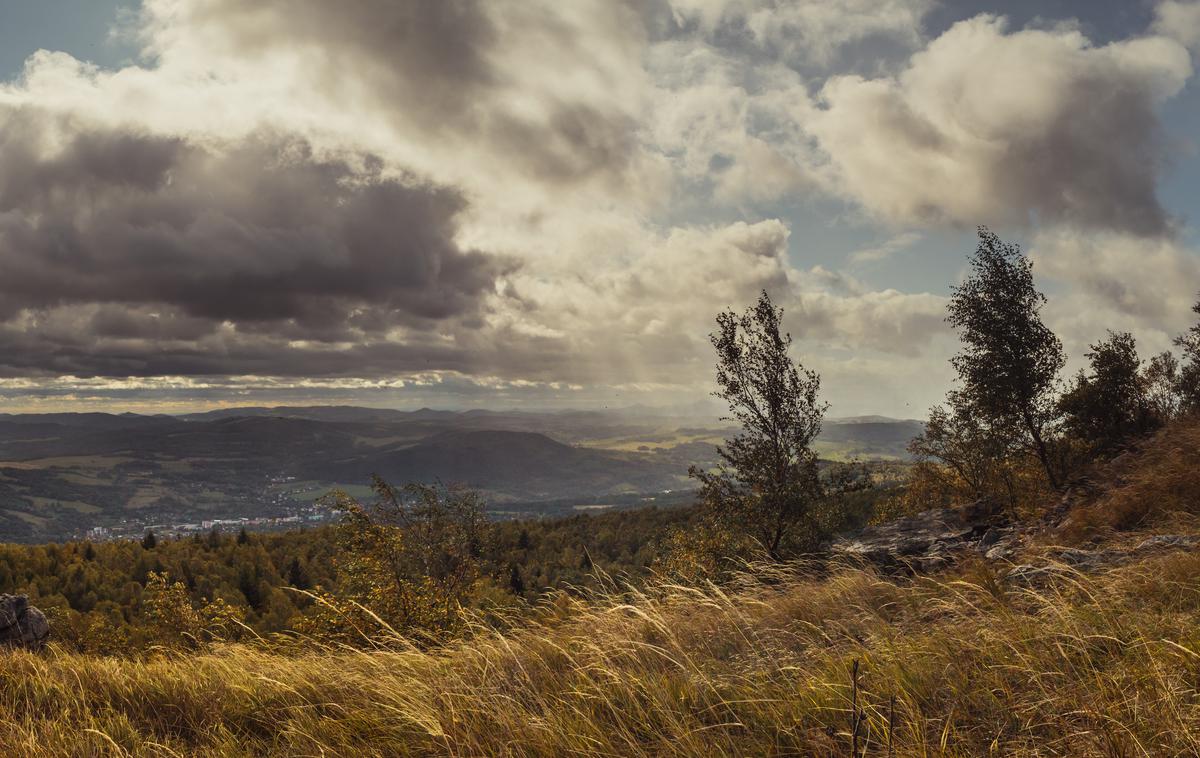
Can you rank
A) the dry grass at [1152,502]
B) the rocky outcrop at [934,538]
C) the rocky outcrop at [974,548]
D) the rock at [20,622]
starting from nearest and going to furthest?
1. the rocky outcrop at [974,548]
2. the dry grass at [1152,502]
3. the rock at [20,622]
4. the rocky outcrop at [934,538]

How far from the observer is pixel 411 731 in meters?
4.84

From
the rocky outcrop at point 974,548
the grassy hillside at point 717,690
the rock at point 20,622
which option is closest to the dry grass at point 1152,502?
the rocky outcrop at point 974,548

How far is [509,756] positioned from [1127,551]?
1060 cm

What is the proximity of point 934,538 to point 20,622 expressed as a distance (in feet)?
86.2

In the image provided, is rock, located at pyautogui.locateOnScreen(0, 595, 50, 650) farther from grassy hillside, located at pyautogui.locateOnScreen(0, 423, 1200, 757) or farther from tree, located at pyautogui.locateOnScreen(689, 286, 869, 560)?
tree, located at pyautogui.locateOnScreen(689, 286, 869, 560)

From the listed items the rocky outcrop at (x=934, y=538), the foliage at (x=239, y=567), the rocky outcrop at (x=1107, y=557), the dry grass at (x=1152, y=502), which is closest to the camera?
the rocky outcrop at (x=1107, y=557)

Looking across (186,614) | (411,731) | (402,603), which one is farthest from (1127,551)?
(186,614)

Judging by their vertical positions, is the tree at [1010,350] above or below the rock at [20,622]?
above

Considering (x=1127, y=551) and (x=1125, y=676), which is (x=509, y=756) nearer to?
(x=1125, y=676)

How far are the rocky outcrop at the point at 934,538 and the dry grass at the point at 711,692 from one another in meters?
7.65

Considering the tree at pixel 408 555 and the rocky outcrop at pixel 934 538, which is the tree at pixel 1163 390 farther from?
the tree at pixel 408 555

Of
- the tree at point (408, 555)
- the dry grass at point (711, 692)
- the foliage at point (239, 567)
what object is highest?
the dry grass at point (711, 692)

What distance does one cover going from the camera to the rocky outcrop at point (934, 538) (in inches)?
576

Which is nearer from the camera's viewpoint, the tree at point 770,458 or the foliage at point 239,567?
the tree at point 770,458
